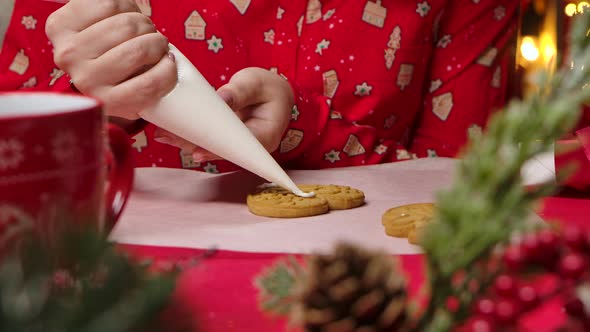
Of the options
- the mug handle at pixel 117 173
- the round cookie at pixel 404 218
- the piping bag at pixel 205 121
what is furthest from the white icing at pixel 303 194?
the mug handle at pixel 117 173

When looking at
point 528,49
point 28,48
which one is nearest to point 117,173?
point 28,48

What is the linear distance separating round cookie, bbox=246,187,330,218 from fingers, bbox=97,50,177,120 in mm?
152

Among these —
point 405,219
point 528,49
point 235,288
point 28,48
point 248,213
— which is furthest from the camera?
point 528,49

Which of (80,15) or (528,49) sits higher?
(80,15)

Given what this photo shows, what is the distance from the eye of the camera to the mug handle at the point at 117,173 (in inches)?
15.8

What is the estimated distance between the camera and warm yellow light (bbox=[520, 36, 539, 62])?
147 cm

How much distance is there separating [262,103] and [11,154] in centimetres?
70

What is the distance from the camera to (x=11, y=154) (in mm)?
277

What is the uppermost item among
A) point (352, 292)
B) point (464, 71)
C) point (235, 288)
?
point (352, 292)

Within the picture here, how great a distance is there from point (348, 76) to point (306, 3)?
17 centimetres

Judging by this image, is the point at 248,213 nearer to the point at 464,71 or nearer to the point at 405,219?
the point at 405,219

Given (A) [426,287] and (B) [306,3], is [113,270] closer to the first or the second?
(A) [426,287]

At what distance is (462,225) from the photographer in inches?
8.0

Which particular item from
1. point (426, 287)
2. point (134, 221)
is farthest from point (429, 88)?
point (426, 287)
